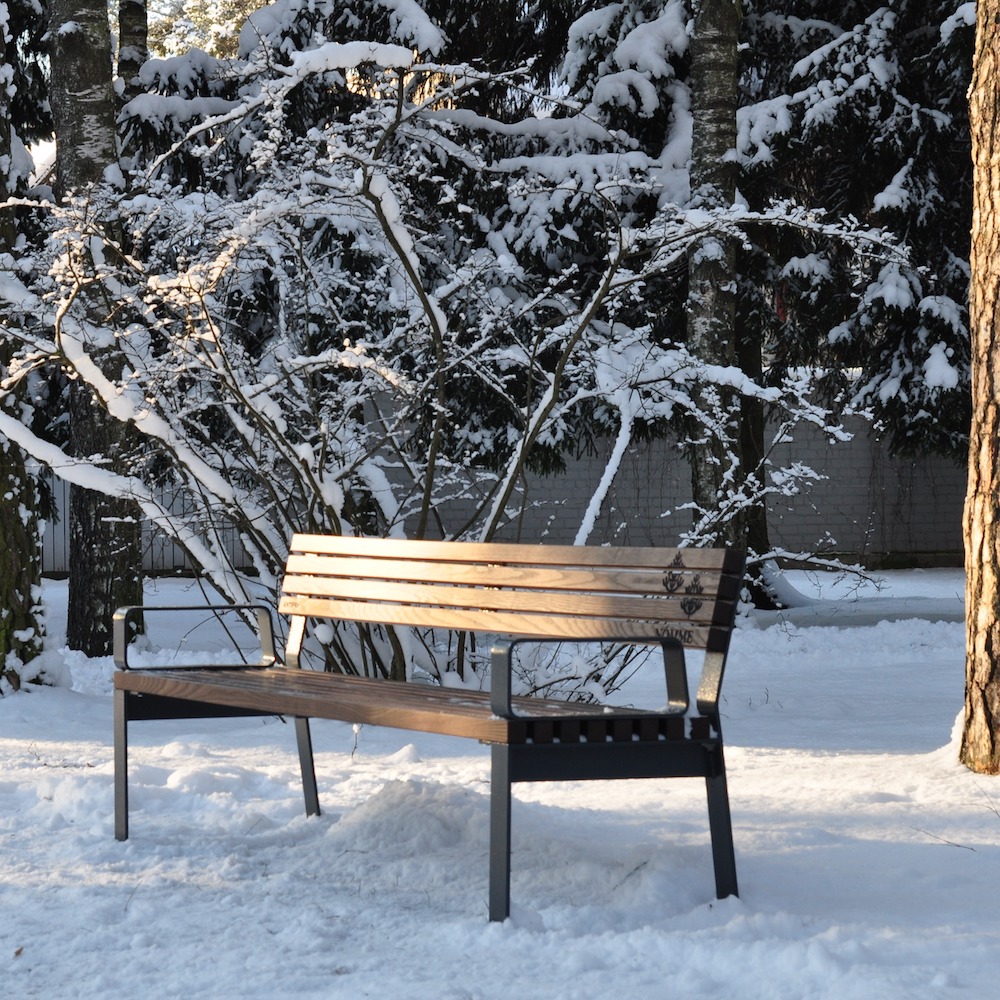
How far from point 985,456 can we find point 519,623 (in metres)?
1.71

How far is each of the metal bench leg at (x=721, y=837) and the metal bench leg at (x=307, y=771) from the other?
1.45m

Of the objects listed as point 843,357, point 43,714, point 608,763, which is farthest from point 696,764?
point 843,357

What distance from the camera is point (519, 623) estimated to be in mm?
3939

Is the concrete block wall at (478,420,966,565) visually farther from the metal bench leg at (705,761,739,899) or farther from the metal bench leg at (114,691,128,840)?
the metal bench leg at (705,761,739,899)

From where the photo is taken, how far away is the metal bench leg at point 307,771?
4.34 meters

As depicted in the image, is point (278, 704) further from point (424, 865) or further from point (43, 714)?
point (43, 714)

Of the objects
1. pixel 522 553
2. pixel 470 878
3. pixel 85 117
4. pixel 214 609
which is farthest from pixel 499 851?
pixel 85 117

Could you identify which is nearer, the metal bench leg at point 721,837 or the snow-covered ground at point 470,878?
the snow-covered ground at point 470,878

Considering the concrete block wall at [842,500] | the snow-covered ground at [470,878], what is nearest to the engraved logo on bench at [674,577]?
the snow-covered ground at [470,878]

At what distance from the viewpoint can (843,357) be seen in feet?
39.8

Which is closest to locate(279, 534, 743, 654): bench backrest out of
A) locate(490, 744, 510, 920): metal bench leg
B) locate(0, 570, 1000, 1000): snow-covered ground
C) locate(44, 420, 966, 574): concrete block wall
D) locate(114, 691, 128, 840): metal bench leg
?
locate(490, 744, 510, 920): metal bench leg

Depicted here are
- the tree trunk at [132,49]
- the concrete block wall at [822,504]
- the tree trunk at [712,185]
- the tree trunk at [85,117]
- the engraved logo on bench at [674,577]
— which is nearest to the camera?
the engraved logo on bench at [674,577]

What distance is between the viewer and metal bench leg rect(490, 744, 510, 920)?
311cm

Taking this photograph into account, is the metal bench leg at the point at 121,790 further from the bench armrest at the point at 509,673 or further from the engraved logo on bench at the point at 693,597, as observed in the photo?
the engraved logo on bench at the point at 693,597
